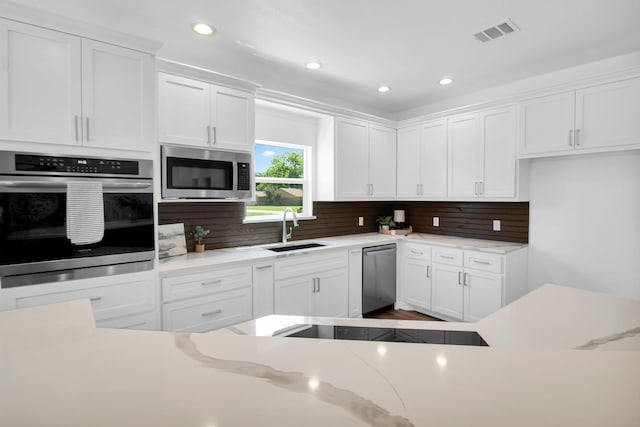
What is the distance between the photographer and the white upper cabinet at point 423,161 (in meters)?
4.05

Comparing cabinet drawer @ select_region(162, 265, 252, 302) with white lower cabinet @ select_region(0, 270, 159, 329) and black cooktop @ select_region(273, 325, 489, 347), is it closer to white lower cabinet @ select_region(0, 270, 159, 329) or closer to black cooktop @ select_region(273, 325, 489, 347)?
white lower cabinet @ select_region(0, 270, 159, 329)

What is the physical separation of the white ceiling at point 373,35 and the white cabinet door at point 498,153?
0.47m

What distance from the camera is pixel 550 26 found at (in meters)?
2.53

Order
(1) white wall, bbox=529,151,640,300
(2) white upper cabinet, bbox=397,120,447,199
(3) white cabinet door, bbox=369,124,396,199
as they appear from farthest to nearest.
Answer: (3) white cabinet door, bbox=369,124,396,199 → (2) white upper cabinet, bbox=397,120,447,199 → (1) white wall, bbox=529,151,640,300

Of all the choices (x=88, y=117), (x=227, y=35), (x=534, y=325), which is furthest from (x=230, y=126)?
(x=534, y=325)

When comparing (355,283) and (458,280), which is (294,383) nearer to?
(355,283)

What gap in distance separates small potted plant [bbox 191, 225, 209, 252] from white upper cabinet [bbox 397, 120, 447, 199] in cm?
269

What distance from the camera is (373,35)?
8.73 ft

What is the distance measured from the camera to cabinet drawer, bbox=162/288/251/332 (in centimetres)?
242

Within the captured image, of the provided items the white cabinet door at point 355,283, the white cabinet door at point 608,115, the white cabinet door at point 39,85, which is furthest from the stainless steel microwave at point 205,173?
the white cabinet door at point 608,115

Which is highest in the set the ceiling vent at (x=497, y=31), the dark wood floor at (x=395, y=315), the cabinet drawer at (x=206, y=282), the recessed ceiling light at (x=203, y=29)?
the ceiling vent at (x=497, y=31)

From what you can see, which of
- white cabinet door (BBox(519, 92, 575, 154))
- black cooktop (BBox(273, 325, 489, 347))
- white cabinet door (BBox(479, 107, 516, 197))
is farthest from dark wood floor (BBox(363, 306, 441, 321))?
black cooktop (BBox(273, 325, 489, 347))

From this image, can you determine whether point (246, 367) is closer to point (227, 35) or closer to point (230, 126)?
point (230, 126)

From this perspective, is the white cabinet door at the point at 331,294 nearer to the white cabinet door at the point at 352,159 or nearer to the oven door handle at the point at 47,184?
the white cabinet door at the point at 352,159
